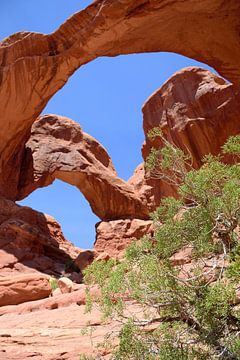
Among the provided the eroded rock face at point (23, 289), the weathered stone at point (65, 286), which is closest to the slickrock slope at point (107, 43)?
the eroded rock face at point (23, 289)

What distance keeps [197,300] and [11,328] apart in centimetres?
536

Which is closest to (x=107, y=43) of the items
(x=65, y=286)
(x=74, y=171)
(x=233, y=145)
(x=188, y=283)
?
(x=74, y=171)

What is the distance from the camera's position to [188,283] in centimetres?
592

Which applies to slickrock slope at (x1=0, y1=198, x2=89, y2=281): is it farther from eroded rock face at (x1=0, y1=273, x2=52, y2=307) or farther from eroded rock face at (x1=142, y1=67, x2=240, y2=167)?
eroded rock face at (x1=142, y1=67, x2=240, y2=167)

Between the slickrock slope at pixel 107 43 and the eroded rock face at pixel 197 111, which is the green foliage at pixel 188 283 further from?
the eroded rock face at pixel 197 111

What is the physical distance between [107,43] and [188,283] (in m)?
13.6

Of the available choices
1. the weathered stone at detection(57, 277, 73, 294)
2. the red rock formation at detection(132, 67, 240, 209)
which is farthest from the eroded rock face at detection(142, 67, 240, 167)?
the weathered stone at detection(57, 277, 73, 294)

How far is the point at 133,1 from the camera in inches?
624

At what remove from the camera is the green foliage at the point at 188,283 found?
5.05m

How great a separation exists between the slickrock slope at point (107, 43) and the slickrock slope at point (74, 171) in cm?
364

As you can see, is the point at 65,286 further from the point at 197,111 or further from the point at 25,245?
the point at 197,111

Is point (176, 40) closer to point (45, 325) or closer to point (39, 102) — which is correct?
point (39, 102)

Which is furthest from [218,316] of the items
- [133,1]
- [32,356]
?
[133,1]

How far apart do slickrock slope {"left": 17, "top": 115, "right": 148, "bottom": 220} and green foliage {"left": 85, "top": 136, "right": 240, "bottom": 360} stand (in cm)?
1662
